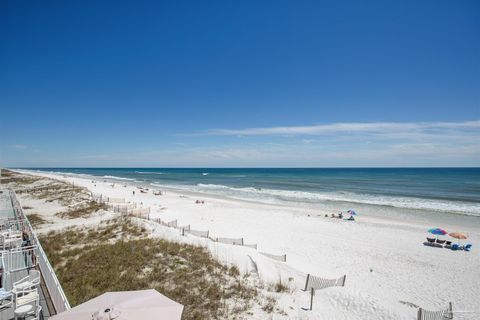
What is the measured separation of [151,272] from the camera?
1030 centimetres

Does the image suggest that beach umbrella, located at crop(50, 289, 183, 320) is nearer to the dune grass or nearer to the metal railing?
the metal railing

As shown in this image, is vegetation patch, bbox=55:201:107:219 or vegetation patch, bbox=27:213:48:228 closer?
vegetation patch, bbox=27:213:48:228

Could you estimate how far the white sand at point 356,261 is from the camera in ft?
30.9

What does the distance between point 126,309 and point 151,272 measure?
572 centimetres

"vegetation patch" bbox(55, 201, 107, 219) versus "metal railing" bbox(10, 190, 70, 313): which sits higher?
"metal railing" bbox(10, 190, 70, 313)

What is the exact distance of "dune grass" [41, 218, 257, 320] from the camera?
8.40m

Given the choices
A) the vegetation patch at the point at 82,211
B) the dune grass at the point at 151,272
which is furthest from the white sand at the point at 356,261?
the vegetation patch at the point at 82,211

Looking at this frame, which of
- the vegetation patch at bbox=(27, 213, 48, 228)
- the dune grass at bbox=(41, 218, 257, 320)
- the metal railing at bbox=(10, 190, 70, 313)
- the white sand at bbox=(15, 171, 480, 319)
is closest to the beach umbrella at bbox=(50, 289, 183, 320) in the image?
the metal railing at bbox=(10, 190, 70, 313)

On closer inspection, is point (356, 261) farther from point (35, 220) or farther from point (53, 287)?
point (35, 220)

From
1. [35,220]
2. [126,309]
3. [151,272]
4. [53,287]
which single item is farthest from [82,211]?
[126,309]

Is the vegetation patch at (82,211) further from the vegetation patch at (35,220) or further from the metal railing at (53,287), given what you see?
the metal railing at (53,287)

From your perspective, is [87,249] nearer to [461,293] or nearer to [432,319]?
[432,319]

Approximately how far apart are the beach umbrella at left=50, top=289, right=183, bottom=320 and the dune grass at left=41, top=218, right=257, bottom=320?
2.58 meters

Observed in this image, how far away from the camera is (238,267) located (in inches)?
446
